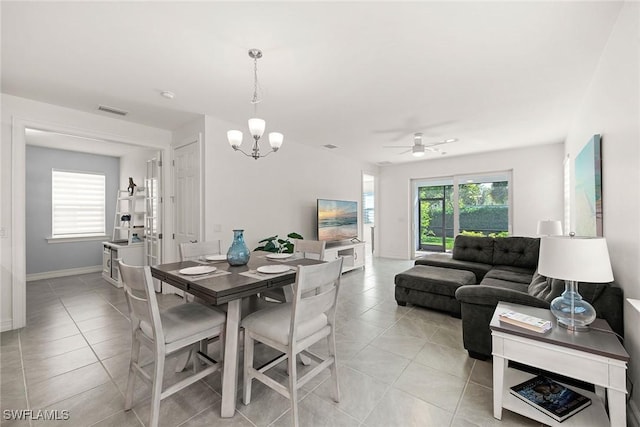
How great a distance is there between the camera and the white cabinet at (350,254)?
5.25 metres

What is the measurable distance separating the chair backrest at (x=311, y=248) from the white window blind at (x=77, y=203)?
534cm

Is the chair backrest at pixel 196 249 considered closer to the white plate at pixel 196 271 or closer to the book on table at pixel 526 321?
the white plate at pixel 196 271

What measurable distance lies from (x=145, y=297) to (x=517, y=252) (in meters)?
4.55

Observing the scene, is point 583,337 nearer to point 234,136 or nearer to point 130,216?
point 234,136

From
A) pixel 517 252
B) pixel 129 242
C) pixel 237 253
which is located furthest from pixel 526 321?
pixel 129 242

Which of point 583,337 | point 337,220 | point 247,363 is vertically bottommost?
point 247,363

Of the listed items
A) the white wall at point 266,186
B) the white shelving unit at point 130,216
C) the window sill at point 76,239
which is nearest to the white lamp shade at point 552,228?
the white wall at point 266,186

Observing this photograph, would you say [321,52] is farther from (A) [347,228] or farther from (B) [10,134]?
(A) [347,228]

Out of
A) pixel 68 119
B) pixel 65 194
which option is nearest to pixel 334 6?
pixel 68 119

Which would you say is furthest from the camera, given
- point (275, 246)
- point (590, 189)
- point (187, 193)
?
point (275, 246)

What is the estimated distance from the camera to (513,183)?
5.52m

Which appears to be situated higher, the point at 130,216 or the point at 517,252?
the point at 130,216

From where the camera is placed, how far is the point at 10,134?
2879mm

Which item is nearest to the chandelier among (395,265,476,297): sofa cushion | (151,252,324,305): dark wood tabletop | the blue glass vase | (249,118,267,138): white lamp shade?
(249,118,267,138): white lamp shade
